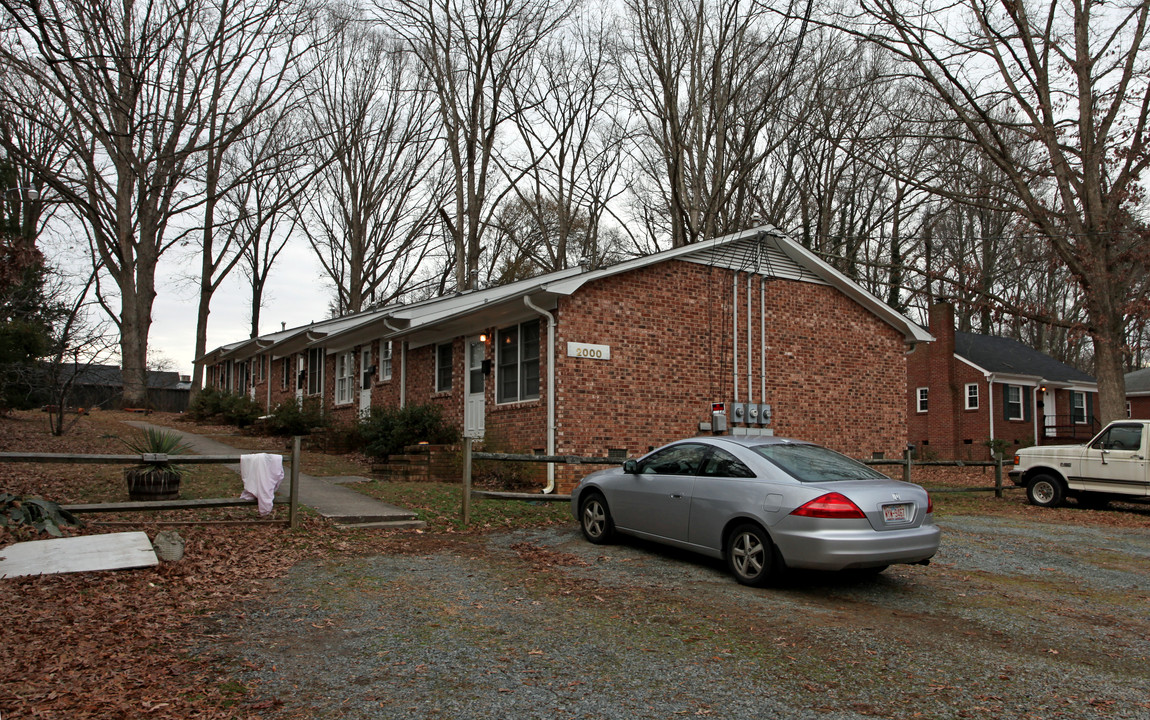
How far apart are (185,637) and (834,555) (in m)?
4.93

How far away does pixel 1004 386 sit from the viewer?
98.5 feet

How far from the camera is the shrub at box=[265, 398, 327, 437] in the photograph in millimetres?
22297

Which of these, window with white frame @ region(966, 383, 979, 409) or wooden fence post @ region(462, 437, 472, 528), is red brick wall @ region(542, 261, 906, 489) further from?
window with white frame @ region(966, 383, 979, 409)

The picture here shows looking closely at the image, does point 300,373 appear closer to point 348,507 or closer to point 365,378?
point 365,378

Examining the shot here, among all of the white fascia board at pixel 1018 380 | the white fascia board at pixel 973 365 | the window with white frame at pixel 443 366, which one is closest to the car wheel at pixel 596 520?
the window with white frame at pixel 443 366

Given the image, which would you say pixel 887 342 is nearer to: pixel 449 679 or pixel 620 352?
pixel 620 352

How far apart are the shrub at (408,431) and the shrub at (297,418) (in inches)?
Result: 219

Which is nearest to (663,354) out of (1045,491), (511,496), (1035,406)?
(511,496)

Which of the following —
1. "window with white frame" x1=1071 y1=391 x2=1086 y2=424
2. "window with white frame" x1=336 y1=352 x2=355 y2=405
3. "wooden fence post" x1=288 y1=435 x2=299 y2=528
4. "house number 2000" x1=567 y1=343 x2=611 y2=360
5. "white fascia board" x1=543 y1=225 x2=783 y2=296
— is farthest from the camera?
"window with white frame" x1=1071 y1=391 x2=1086 y2=424

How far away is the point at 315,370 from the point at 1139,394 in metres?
34.2

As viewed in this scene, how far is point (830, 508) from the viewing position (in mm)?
7020

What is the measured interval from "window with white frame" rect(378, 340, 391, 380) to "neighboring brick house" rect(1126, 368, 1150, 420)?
3230cm

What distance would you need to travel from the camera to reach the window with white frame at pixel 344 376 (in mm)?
23203

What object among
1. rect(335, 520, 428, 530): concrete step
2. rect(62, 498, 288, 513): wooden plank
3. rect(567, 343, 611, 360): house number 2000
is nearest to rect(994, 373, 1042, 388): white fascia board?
rect(567, 343, 611, 360): house number 2000
